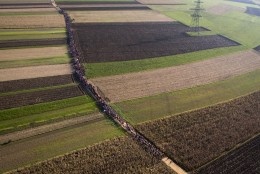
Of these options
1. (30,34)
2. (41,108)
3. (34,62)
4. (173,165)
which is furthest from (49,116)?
(30,34)

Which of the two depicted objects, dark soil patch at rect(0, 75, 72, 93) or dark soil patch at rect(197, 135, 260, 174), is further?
dark soil patch at rect(0, 75, 72, 93)

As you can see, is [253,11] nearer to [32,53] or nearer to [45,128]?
[32,53]

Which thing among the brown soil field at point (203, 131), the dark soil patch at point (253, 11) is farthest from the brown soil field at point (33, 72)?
the dark soil patch at point (253, 11)

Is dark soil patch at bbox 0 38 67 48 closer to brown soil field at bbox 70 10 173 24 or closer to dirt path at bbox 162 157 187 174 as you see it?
brown soil field at bbox 70 10 173 24

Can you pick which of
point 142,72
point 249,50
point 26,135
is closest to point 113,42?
point 142,72

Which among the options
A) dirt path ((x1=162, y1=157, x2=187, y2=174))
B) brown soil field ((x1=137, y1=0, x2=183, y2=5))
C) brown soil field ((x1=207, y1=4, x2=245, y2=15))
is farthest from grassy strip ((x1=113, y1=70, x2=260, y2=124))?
brown soil field ((x1=137, y1=0, x2=183, y2=5))

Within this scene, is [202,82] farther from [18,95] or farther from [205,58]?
[18,95]

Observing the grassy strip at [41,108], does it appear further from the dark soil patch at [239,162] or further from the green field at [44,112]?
the dark soil patch at [239,162]
